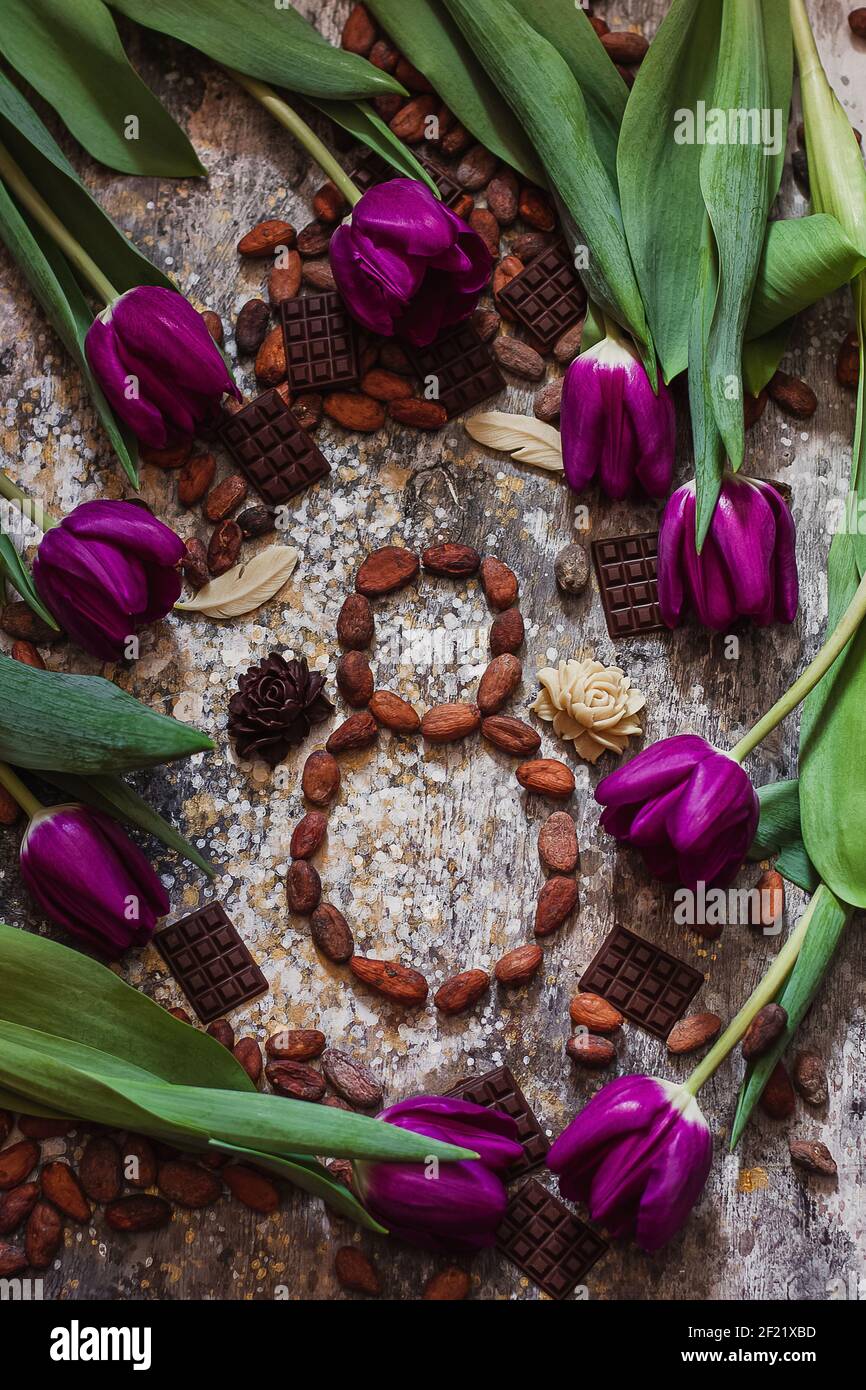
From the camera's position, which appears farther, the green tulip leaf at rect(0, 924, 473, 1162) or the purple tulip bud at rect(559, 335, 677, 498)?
the purple tulip bud at rect(559, 335, 677, 498)

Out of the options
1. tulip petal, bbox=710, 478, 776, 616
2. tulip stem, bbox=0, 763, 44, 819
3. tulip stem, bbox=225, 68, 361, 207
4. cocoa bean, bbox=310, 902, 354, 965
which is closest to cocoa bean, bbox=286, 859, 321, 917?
cocoa bean, bbox=310, 902, 354, 965

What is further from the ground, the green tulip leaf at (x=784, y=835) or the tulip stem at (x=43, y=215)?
the tulip stem at (x=43, y=215)

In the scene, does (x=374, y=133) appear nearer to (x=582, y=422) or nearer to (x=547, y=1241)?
(x=582, y=422)

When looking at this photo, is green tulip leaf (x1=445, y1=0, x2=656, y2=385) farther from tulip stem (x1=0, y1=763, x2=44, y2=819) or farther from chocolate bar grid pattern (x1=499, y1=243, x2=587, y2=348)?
tulip stem (x1=0, y1=763, x2=44, y2=819)

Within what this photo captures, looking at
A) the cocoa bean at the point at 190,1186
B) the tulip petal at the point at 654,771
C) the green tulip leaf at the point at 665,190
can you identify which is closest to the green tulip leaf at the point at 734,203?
the green tulip leaf at the point at 665,190

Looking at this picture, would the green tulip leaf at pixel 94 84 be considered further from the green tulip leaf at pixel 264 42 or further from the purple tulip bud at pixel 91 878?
the purple tulip bud at pixel 91 878
